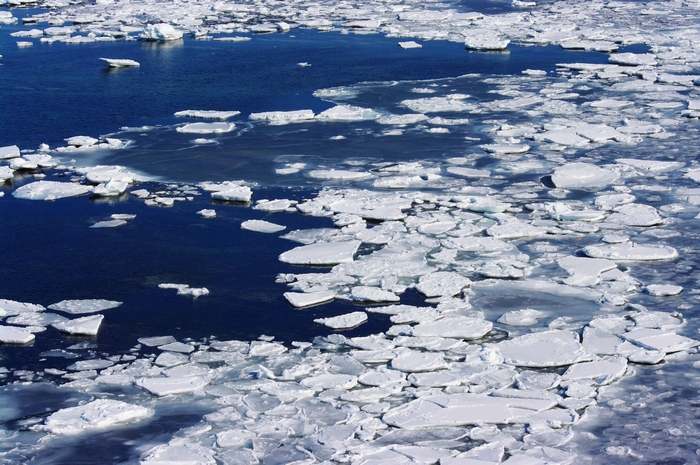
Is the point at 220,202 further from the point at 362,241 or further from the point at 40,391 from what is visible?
the point at 40,391

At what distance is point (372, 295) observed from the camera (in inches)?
318

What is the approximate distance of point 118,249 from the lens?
931 cm

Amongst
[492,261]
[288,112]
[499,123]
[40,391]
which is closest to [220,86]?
[288,112]

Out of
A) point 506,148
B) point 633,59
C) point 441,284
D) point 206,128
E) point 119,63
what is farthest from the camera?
point 633,59

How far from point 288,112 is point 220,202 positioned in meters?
3.95

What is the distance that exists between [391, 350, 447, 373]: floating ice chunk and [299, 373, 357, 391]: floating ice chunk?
408mm

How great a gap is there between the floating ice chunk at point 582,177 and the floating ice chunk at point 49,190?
589 cm

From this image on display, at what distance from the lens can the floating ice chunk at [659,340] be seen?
698 centimetres

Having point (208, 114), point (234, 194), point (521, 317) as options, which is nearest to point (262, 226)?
point (234, 194)

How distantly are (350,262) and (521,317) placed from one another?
1940 mm

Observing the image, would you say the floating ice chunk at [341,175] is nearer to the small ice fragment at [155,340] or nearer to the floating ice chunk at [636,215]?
the floating ice chunk at [636,215]

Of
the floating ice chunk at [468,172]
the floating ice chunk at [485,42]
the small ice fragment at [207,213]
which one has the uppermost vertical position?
the floating ice chunk at [485,42]

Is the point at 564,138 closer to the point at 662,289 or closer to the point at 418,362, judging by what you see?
the point at 662,289

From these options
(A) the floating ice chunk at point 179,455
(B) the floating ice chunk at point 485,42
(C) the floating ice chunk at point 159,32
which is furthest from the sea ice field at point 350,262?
(C) the floating ice chunk at point 159,32
